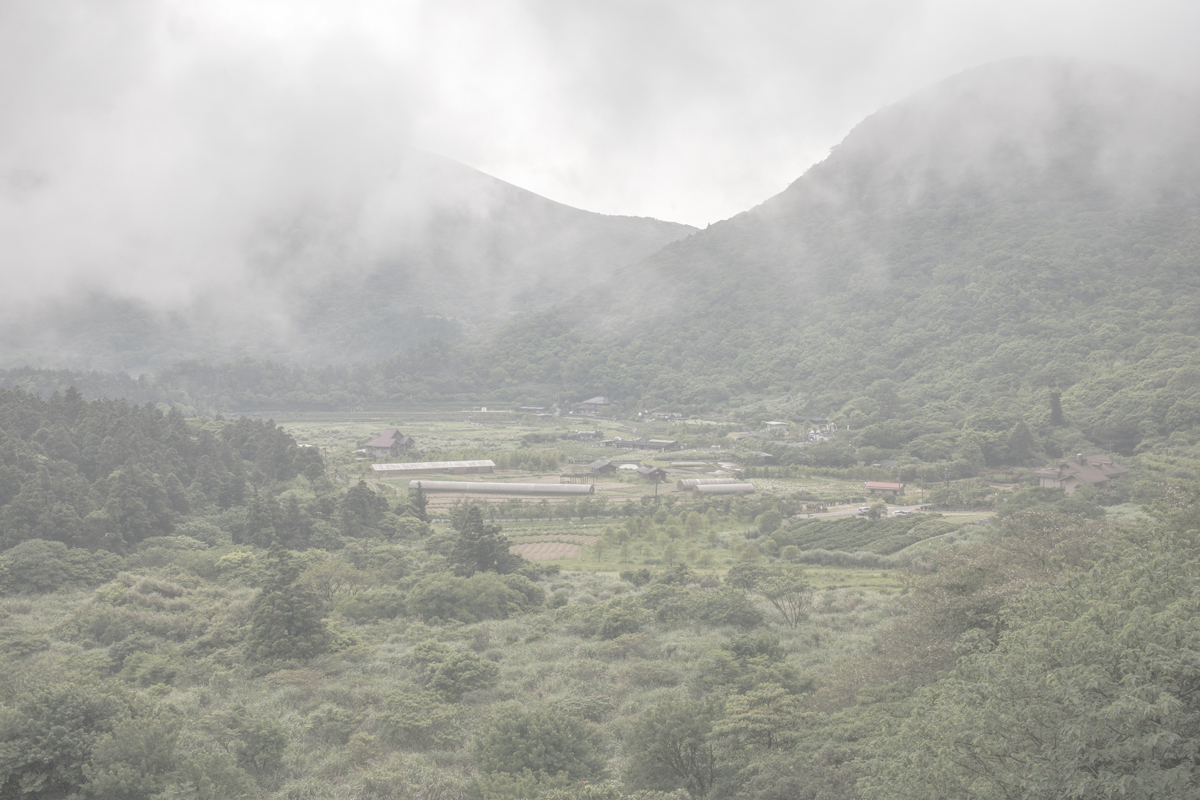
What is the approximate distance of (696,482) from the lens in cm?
4566

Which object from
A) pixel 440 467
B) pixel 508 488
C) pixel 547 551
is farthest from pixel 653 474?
pixel 547 551

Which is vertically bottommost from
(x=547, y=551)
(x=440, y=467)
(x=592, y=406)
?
(x=547, y=551)

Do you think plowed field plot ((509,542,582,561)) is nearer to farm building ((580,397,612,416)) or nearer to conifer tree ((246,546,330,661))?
conifer tree ((246,546,330,661))

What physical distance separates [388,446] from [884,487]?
123 ft

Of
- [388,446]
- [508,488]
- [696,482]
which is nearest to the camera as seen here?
[508,488]

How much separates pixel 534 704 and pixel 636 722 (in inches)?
135

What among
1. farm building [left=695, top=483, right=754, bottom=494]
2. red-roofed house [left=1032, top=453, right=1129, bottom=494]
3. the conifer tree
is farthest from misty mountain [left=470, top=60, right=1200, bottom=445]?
the conifer tree

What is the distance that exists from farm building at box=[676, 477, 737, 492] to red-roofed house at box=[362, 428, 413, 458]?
79.1 feet

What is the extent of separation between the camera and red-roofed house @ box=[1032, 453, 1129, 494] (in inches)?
1383

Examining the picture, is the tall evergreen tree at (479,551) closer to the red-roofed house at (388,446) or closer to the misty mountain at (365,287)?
the red-roofed house at (388,446)

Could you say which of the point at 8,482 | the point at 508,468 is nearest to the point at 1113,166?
the point at 508,468

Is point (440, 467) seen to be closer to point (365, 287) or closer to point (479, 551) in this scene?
point (479, 551)

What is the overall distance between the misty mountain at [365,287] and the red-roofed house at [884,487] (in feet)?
350

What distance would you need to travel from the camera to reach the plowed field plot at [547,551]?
3148cm
